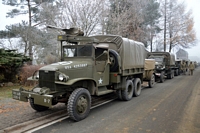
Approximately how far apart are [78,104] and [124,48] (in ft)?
11.5

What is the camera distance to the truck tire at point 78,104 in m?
4.77

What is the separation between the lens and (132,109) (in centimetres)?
622

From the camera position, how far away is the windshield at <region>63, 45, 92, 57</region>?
6.00m

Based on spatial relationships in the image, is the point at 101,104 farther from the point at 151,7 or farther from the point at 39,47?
the point at 151,7

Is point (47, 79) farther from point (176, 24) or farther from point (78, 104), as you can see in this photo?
point (176, 24)

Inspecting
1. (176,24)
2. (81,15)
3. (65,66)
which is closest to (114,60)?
(65,66)

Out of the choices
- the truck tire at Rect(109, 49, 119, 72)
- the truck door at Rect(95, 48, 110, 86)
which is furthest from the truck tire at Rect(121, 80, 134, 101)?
the truck door at Rect(95, 48, 110, 86)

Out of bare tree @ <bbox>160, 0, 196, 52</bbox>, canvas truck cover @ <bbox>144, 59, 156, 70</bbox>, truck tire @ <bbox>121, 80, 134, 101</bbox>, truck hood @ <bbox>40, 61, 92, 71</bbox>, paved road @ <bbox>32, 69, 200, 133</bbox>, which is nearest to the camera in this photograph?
paved road @ <bbox>32, 69, 200, 133</bbox>

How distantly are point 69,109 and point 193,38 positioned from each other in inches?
1273

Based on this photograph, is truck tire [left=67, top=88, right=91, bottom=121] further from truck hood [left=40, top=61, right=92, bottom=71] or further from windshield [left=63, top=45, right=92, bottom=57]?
windshield [left=63, top=45, right=92, bottom=57]

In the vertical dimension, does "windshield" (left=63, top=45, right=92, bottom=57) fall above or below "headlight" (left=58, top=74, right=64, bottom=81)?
above

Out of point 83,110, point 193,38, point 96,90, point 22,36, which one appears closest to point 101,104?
point 96,90

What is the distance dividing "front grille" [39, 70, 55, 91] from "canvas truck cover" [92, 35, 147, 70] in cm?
315

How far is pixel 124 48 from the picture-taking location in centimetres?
733
